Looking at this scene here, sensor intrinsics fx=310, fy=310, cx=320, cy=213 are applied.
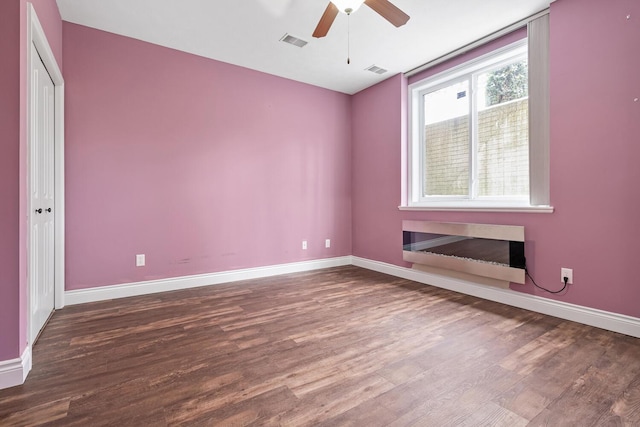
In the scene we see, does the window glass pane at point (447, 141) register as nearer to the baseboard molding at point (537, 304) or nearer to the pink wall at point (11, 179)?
the baseboard molding at point (537, 304)

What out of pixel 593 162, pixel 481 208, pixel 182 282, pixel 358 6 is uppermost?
pixel 358 6

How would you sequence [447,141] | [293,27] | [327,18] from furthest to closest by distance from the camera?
[447,141] < [293,27] < [327,18]

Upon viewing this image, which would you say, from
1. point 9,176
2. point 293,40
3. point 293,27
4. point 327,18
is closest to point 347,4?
point 327,18

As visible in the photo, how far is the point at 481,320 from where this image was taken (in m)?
2.52

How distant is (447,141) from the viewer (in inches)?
146

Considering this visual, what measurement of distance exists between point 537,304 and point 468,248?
0.76 meters

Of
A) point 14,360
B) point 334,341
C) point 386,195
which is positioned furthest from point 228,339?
point 386,195

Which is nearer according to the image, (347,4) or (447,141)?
(347,4)

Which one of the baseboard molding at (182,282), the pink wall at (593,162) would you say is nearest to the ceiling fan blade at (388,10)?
the pink wall at (593,162)

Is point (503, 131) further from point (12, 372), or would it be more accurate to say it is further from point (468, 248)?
point (12, 372)

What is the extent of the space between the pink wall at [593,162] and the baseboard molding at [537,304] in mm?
58

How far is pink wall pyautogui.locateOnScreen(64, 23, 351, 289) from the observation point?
2.96 m

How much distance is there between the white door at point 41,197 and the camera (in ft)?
6.79

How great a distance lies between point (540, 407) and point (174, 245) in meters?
3.32
